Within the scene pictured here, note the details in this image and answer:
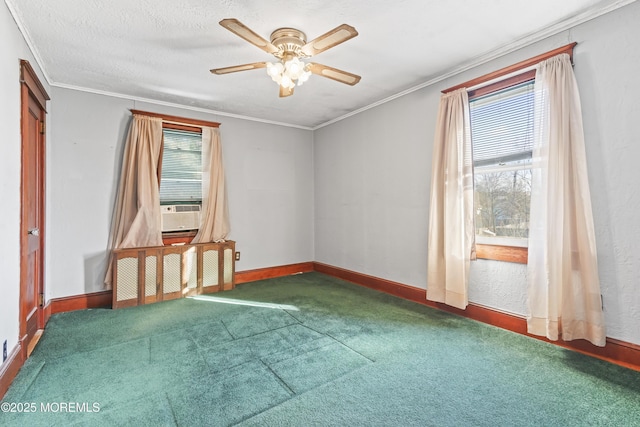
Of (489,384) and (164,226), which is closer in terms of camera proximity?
(489,384)

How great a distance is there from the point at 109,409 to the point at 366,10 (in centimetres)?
318

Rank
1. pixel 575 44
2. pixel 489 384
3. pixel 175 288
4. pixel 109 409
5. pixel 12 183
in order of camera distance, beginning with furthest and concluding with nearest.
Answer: pixel 175 288 < pixel 575 44 < pixel 12 183 < pixel 489 384 < pixel 109 409

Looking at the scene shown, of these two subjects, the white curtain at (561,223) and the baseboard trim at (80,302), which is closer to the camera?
the white curtain at (561,223)

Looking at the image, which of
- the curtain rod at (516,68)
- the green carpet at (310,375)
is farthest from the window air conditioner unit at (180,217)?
the curtain rod at (516,68)

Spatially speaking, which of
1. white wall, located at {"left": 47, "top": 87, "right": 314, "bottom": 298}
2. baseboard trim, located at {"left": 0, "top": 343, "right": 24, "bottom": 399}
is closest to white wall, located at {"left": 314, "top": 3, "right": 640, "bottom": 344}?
white wall, located at {"left": 47, "top": 87, "right": 314, "bottom": 298}

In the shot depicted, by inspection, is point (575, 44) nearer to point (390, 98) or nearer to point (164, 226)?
point (390, 98)

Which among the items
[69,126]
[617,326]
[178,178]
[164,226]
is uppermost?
[69,126]

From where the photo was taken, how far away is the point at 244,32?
2.05 m

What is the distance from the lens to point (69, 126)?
12.1 ft

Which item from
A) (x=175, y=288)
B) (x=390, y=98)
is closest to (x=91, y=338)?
(x=175, y=288)

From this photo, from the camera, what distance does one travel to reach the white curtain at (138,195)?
12.7 feet

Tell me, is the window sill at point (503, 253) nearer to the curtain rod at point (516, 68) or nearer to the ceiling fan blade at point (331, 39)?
the curtain rod at point (516, 68)

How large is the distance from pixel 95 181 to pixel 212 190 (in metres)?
1.41

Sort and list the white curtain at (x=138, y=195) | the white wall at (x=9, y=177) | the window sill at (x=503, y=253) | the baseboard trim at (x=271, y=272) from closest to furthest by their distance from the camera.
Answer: the white wall at (x=9, y=177) → the window sill at (x=503, y=253) → the white curtain at (x=138, y=195) → the baseboard trim at (x=271, y=272)
